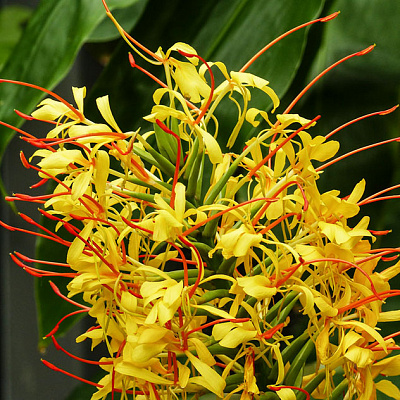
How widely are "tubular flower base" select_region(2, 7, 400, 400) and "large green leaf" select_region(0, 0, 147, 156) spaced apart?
0.61 feet

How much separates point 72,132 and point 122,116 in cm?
27

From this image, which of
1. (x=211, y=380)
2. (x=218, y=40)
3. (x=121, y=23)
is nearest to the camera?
(x=211, y=380)

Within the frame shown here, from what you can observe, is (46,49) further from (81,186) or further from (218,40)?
(81,186)

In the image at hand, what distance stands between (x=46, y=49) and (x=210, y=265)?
330 millimetres

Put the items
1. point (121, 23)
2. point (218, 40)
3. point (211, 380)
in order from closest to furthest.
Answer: point (211, 380), point (218, 40), point (121, 23)

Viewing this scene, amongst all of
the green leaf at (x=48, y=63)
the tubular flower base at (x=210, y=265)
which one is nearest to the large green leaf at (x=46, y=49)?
the green leaf at (x=48, y=63)

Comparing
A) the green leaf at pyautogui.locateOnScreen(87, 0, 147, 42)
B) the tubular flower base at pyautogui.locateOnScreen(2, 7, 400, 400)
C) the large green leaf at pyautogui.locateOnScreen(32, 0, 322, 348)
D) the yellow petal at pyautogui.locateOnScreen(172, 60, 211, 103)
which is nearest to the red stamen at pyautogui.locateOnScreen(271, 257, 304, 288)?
the tubular flower base at pyautogui.locateOnScreen(2, 7, 400, 400)

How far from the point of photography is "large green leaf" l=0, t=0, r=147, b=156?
555 millimetres

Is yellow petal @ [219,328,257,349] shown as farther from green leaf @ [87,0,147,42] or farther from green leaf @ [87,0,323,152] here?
green leaf @ [87,0,147,42]

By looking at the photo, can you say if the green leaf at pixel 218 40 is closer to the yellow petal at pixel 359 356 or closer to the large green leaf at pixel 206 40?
the large green leaf at pixel 206 40

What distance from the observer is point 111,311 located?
36 cm

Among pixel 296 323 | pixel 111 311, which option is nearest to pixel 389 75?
pixel 296 323

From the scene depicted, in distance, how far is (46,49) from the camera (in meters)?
0.59

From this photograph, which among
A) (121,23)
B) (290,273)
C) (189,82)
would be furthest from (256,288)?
(121,23)
